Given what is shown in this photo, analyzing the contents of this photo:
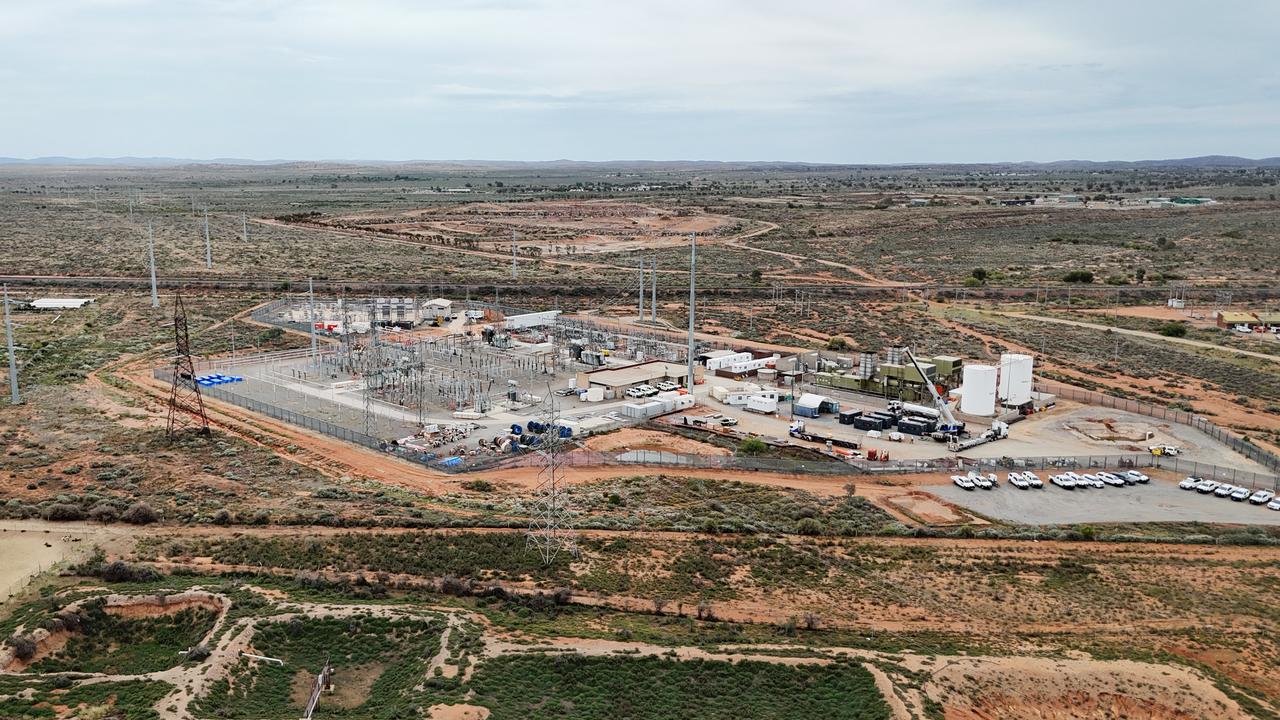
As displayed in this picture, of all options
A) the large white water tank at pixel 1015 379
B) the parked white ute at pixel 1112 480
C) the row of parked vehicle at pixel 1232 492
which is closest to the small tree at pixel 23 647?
the parked white ute at pixel 1112 480

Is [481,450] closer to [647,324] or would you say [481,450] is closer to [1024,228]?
[647,324]

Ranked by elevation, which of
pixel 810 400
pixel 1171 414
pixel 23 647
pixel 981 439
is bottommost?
pixel 981 439

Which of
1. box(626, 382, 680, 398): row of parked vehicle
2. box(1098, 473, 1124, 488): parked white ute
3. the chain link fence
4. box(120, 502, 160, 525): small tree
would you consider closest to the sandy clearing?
box(120, 502, 160, 525): small tree

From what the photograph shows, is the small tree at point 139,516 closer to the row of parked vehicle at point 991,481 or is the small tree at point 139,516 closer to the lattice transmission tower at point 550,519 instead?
the lattice transmission tower at point 550,519

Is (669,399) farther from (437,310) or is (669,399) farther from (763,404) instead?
(437,310)

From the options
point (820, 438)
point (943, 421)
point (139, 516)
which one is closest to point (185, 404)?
point (139, 516)
